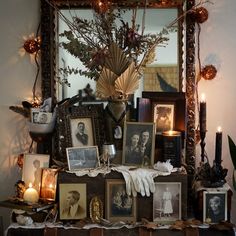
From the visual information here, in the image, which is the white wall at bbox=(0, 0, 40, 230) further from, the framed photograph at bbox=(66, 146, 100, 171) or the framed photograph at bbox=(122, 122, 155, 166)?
the framed photograph at bbox=(122, 122, 155, 166)

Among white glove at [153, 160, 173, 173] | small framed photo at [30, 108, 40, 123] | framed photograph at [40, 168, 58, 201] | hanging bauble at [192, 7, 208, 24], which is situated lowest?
framed photograph at [40, 168, 58, 201]

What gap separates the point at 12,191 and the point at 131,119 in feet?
2.67

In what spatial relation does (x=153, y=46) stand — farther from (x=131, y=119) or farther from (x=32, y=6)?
(x=32, y=6)

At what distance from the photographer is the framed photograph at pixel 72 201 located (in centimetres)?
181

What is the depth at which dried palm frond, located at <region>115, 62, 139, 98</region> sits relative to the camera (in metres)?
1.89

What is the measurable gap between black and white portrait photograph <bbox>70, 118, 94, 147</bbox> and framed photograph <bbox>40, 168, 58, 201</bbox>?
172 millimetres

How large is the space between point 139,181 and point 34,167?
0.57 m

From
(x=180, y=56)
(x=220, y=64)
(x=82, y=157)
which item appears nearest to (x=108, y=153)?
(x=82, y=157)

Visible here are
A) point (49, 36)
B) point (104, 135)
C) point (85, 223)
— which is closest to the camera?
point (85, 223)

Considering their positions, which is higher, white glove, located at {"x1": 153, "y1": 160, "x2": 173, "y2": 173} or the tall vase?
the tall vase

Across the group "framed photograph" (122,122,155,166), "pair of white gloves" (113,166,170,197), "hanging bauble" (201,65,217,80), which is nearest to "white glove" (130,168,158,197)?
"pair of white gloves" (113,166,170,197)

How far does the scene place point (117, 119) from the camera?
1957 millimetres

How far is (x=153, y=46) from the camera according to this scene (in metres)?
2.03

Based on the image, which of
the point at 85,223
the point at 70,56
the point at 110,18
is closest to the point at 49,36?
the point at 70,56
